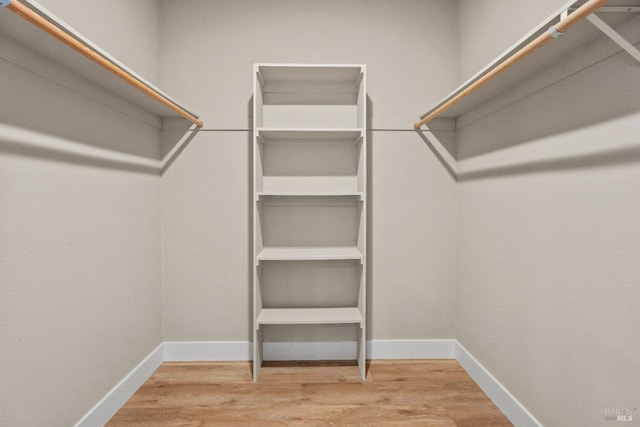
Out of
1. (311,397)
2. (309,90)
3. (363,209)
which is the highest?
(309,90)

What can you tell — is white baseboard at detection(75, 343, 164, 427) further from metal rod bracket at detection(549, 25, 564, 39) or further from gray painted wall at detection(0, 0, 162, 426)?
metal rod bracket at detection(549, 25, 564, 39)

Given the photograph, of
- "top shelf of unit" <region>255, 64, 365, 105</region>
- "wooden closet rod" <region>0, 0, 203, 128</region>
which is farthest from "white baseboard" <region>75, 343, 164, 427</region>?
"top shelf of unit" <region>255, 64, 365, 105</region>

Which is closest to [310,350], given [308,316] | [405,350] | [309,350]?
[309,350]

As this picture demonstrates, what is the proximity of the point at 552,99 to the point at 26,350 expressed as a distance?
7.20 ft

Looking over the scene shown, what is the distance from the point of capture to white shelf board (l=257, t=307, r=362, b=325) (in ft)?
6.88

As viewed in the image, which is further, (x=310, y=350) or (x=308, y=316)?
(x=310, y=350)

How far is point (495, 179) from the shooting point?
188 centimetres

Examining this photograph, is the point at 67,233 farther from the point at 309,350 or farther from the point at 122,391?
the point at 309,350

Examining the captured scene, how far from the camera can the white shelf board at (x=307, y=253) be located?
2.09 m

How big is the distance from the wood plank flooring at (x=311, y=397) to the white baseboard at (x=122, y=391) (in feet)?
0.13

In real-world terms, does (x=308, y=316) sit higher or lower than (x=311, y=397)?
higher

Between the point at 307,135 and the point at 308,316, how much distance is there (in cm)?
113
